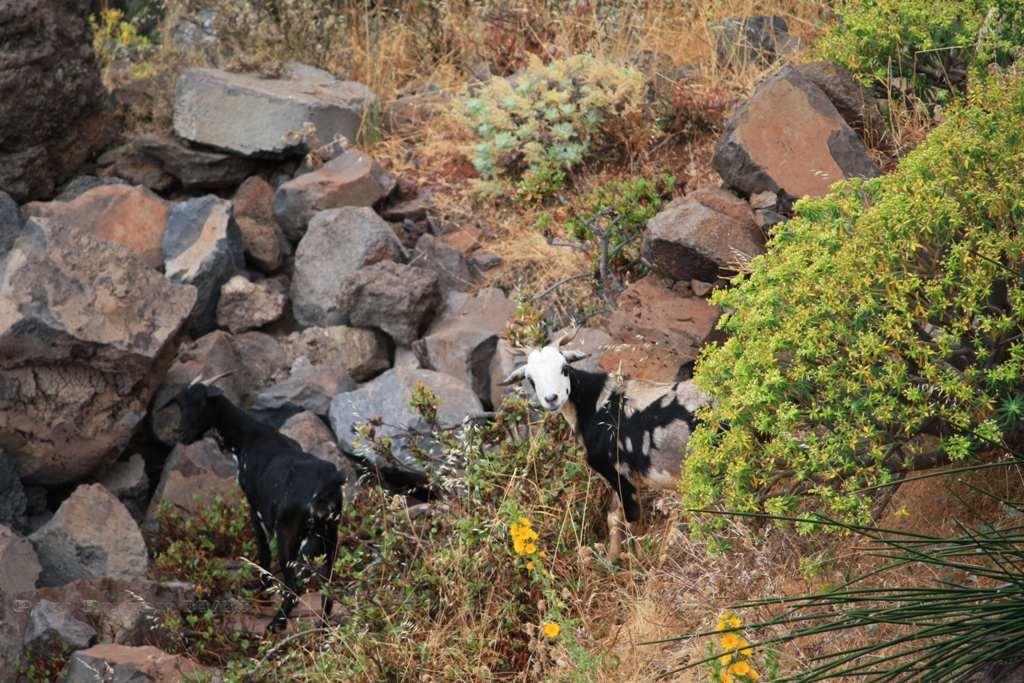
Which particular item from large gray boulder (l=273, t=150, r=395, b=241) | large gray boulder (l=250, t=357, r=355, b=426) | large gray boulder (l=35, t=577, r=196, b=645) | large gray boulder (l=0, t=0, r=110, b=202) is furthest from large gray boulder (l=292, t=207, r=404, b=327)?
large gray boulder (l=35, t=577, r=196, b=645)

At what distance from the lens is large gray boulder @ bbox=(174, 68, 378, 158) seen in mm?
9758

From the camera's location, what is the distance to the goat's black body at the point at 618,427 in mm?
5684

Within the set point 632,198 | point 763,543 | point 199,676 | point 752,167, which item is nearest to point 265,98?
point 632,198

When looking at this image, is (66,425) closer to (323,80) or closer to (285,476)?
(285,476)

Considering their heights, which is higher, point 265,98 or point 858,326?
point 858,326

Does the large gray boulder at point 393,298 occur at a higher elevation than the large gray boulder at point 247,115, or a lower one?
lower

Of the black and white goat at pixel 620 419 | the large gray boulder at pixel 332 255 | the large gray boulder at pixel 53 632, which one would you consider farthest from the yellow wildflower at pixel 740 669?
the large gray boulder at pixel 332 255

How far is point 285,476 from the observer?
20.5 feet

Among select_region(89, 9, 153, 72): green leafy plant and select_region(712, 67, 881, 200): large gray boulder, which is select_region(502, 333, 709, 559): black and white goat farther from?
select_region(89, 9, 153, 72): green leafy plant

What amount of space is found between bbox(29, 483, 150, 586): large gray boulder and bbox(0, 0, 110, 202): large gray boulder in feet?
11.5

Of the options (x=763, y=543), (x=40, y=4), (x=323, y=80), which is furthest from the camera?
(x=323, y=80)

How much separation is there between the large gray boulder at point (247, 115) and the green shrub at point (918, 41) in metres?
Result: 4.06

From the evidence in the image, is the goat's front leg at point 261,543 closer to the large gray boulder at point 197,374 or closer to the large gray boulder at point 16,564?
the large gray boulder at point 16,564

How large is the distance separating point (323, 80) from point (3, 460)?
15.8 ft
